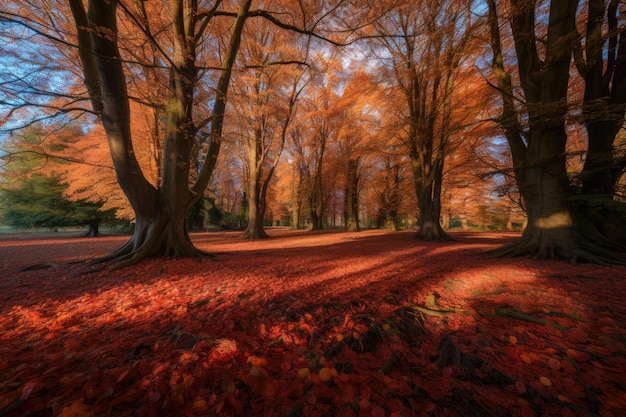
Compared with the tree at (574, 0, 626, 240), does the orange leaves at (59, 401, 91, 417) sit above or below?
below

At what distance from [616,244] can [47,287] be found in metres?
12.2

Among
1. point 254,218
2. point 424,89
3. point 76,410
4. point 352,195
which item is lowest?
point 76,410

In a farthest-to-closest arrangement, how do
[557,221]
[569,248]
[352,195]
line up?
[352,195]
[557,221]
[569,248]

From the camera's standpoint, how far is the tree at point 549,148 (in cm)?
498

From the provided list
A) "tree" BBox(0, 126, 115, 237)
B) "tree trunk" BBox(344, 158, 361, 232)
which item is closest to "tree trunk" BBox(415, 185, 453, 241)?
"tree trunk" BBox(344, 158, 361, 232)

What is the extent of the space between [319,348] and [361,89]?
14.2 metres

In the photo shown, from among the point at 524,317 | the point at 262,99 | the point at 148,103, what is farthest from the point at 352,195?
the point at 524,317

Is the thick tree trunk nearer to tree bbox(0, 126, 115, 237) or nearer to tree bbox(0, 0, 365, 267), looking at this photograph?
tree bbox(0, 0, 365, 267)

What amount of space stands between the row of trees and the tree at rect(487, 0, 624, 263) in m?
0.03

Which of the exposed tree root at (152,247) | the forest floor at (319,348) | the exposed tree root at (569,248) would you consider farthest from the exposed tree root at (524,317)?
the exposed tree root at (152,247)

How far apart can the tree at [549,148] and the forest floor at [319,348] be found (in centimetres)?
180

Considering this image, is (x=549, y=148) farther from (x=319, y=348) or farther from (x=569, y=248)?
(x=319, y=348)

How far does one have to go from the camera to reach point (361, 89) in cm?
1280

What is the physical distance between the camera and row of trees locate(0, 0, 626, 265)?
16.2 feet
